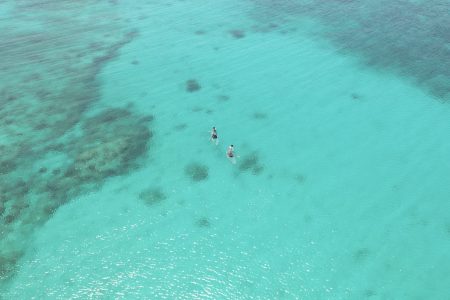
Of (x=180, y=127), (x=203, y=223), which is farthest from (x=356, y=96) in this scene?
(x=203, y=223)

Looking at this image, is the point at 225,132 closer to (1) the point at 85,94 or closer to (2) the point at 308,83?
(2) the point at 308,83

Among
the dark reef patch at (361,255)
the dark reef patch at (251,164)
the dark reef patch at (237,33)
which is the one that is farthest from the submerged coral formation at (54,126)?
the dark reef patch at (361,255)

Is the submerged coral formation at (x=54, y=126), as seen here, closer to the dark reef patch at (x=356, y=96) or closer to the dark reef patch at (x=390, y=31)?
the dark reef patch at (x=356, y=96)

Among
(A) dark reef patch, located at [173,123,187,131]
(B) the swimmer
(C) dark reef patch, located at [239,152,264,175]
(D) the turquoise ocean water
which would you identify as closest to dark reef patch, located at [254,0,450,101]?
(D) the turquoise ocean water

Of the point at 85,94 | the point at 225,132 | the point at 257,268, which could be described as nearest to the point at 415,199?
the point at 257,268

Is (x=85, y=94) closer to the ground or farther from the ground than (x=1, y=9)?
closer to the ground
